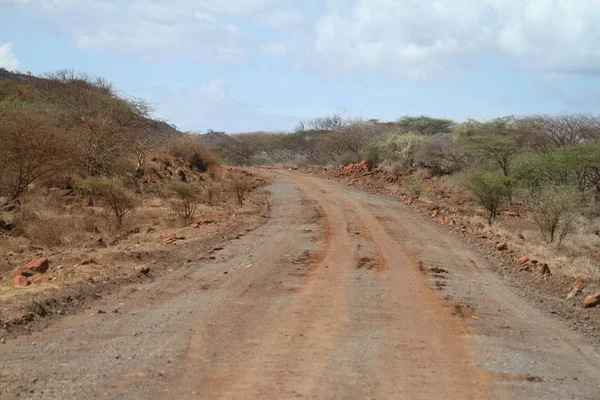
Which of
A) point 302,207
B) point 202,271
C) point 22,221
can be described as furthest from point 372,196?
point 202,271

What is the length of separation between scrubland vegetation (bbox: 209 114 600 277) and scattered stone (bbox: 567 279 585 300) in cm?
231

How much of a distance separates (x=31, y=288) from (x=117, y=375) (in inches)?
159

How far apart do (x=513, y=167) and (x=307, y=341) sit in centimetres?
2549

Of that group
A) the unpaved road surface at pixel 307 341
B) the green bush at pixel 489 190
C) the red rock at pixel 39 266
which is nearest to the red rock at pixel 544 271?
the unpaved road surface at pixel 307 341

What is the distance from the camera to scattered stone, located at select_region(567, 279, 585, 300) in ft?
34.2

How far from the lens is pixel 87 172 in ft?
90.6

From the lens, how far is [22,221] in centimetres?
1758

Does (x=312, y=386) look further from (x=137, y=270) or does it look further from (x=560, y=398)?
(x=137, y=270)

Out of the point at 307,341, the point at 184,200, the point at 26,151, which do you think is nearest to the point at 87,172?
the point at 26,151

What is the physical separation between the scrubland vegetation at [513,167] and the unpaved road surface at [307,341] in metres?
5.78

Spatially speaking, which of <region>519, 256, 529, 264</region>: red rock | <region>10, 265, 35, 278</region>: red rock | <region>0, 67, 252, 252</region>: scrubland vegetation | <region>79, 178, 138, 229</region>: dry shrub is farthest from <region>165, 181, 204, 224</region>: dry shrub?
<region>519, 256, 529, 264</region>: red rock

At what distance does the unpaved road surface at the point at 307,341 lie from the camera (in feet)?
17.7

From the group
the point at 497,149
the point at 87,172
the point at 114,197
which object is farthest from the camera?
the point at 497,149

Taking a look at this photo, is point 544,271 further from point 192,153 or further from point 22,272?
point 192,153
